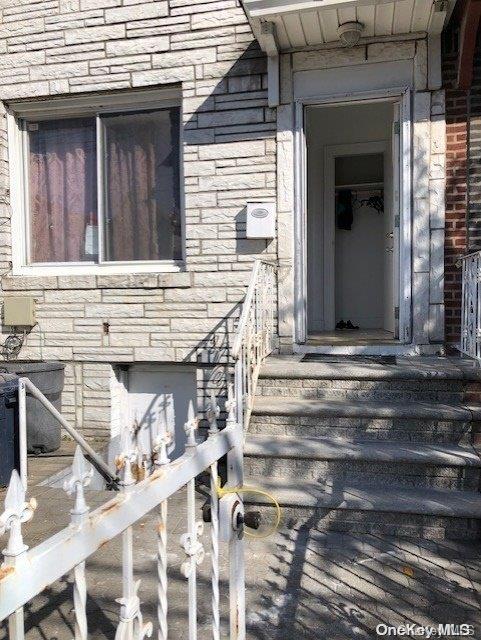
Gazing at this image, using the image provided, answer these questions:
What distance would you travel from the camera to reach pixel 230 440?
2.01 metres

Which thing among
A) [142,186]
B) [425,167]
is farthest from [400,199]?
[142,186]

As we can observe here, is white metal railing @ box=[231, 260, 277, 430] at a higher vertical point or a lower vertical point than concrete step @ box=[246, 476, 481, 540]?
higher

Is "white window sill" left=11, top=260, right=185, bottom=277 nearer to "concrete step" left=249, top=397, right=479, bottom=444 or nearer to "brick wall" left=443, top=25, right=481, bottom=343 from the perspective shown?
"concrete step" left=249, top=397, right=479, bottom=444

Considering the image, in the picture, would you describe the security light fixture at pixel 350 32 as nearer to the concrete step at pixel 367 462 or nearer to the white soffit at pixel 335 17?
the white soffit at pixel 335 17

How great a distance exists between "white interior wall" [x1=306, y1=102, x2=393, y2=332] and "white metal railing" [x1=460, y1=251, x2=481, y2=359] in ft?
8.23

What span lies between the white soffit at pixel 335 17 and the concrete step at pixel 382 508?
11.1ft

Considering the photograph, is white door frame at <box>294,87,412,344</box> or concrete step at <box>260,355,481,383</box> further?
white door frame at <box>294,87,412,344</box>

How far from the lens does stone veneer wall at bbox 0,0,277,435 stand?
486cm

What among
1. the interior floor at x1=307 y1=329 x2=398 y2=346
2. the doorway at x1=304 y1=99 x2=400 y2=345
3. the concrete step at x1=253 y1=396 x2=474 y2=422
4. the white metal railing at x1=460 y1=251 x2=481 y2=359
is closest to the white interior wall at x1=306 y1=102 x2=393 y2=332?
the doorway at x1=304 y1=99 x2=400 y2=345

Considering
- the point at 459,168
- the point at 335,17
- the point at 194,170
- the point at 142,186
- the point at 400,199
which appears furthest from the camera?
the point at 142,186

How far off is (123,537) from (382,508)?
2238 millimetres

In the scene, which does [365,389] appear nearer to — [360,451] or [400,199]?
[360,451]

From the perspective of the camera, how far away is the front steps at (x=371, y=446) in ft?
10.5

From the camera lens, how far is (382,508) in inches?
125
